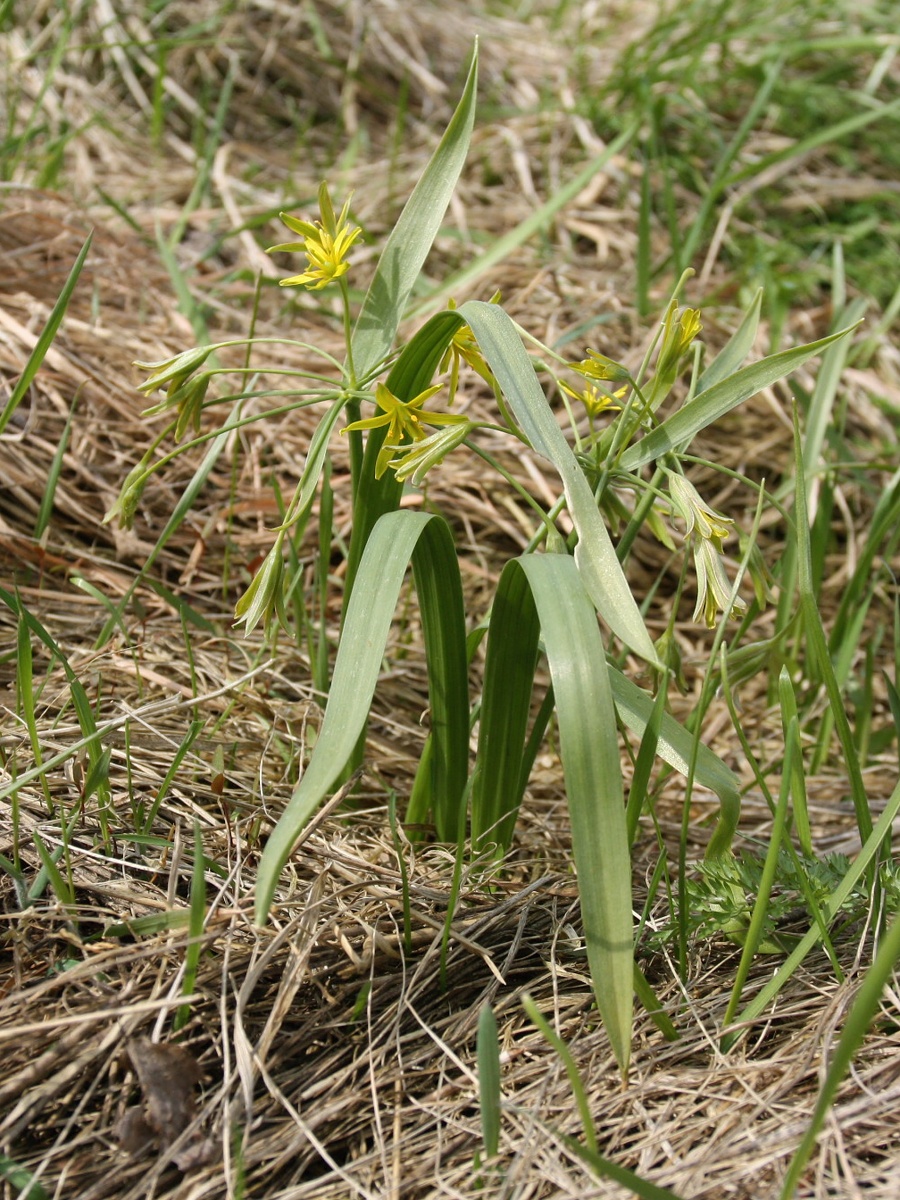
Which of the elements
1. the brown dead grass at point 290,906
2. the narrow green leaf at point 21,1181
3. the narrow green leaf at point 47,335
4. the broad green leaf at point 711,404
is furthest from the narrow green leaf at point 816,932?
the narrow green leaf at point 47,335

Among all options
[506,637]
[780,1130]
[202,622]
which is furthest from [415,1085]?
[202,622]

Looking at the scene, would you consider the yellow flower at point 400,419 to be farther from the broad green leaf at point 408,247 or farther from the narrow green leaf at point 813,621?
the narrow green leaf at point 813,621

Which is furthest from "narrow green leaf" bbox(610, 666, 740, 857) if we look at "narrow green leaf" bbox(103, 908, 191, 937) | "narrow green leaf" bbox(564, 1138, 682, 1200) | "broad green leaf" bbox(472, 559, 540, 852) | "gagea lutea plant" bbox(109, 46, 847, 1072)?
"narrow green leaf" bbox(103, 908, 191, 937)

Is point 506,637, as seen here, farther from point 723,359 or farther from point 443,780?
point 723,359

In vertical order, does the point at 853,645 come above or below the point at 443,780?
below

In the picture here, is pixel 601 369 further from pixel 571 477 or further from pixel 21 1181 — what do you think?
pixel 21 1181

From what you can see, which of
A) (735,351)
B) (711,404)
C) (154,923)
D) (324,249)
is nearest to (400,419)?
(324,249)

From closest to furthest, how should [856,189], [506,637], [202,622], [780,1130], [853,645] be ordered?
[780,1130] < [506,637] < [202,622] < [853,645] < [856,189]
